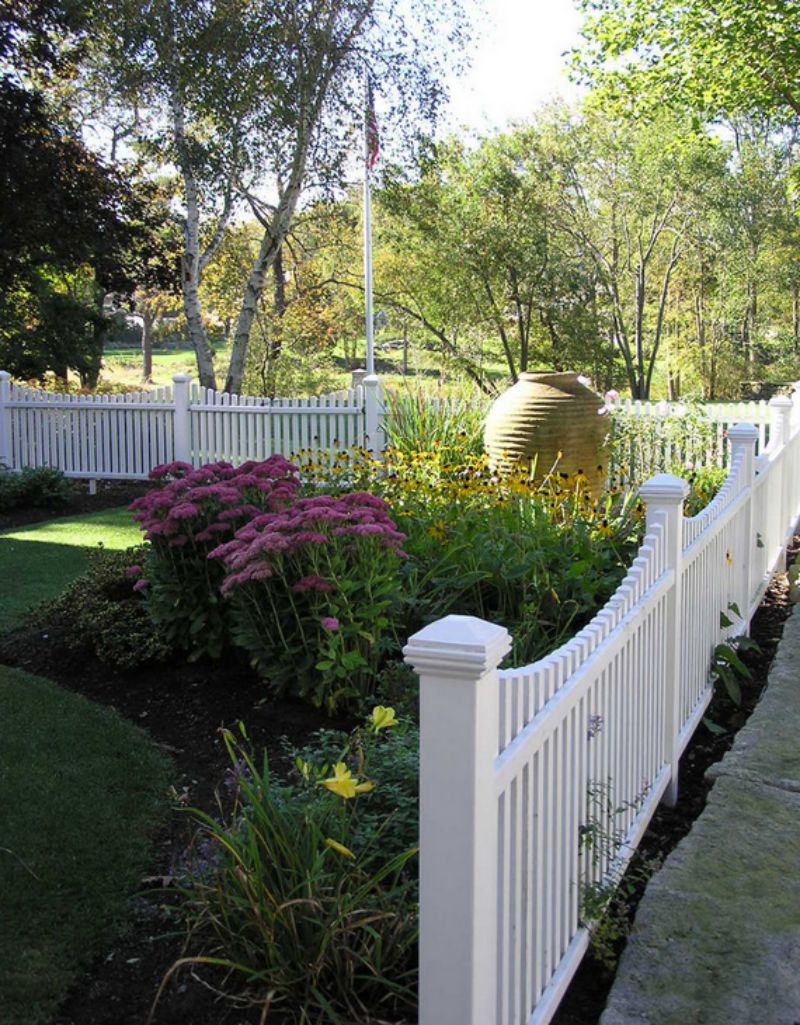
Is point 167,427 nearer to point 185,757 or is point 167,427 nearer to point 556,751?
point 185,757

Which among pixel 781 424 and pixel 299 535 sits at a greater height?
pixel 781 424

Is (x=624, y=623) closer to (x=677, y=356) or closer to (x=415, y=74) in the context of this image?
(x=415, y=74)

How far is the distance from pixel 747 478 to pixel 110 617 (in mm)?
3574

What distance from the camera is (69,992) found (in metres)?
2.79

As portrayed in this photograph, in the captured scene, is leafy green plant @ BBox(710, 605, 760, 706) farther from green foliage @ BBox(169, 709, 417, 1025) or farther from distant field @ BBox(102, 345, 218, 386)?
distant field @ BBox(102, 345, 218, 386)

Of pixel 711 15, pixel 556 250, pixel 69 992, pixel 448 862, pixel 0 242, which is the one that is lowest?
pixel 69 992

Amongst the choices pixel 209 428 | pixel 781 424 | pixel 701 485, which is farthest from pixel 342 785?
pixel 209 428

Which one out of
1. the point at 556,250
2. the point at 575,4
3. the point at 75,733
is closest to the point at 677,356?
the point at 556,250

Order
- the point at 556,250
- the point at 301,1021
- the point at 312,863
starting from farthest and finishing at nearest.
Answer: the point at 556,250
the point at 312,863
the point at 301,1021

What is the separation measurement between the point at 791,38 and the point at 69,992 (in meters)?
14.9

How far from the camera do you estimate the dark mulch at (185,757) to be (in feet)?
8.89

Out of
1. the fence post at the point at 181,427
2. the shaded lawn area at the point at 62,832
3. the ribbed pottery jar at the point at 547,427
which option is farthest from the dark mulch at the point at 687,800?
the fence post at the point at 181,427

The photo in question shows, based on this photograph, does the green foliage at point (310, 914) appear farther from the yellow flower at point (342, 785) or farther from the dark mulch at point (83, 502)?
the dark mulch at point (83, 502)

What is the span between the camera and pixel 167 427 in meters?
13.6
